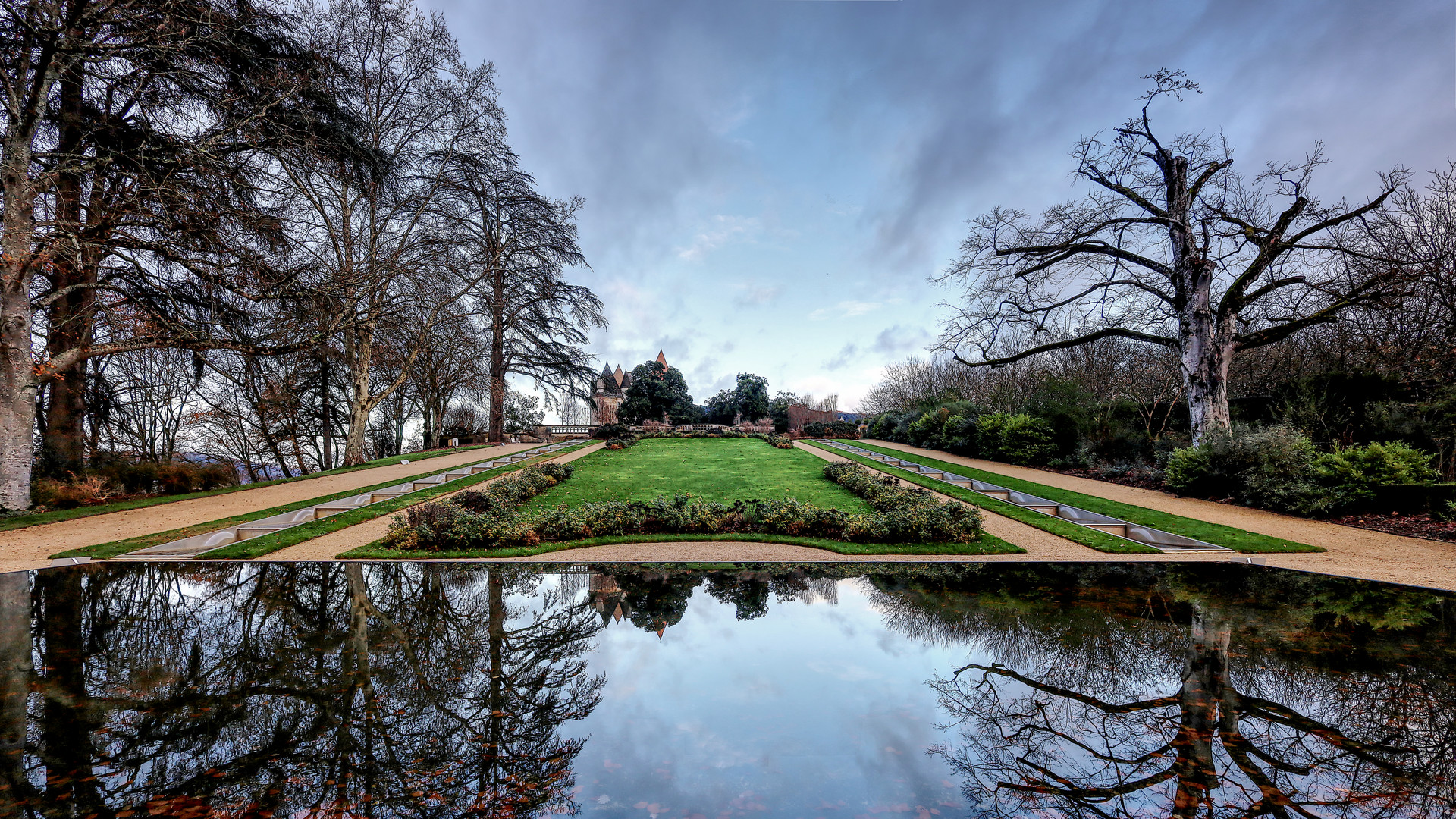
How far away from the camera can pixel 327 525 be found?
29.5 ft

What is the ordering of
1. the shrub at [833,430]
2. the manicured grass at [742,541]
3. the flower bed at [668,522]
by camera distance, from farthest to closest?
the shrub at [833,430] < the flower bed at [668,522] < the manicured grass at [742,541]

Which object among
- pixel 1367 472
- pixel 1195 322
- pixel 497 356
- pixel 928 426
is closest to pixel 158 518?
pixel 497 356

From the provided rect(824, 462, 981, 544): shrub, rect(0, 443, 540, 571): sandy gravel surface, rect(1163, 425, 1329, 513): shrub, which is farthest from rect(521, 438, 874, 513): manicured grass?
rect(1163, 425, 1329, 513): shrub

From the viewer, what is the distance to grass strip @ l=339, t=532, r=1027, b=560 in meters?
7.45

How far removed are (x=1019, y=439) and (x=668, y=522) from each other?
45.3 feet

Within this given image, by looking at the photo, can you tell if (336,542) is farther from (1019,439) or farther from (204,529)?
(1019,439)

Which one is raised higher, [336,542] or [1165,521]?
[336,542]

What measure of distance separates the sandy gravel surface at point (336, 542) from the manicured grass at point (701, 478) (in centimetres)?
243

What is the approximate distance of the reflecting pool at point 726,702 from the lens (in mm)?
2508

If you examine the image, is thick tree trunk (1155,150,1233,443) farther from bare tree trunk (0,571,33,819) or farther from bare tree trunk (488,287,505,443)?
bare tree trunk (488,287,505,443)

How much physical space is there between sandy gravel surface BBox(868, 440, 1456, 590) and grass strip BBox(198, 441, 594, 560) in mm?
11008

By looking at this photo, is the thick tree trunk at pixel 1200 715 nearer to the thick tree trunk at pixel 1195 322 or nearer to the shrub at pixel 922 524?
the shrub at pixel 922 524

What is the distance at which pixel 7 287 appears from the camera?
9.42 metres

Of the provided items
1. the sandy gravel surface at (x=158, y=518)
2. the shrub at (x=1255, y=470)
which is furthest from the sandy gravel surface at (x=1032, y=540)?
the sandy gravel surface at (x=158, y=518)
